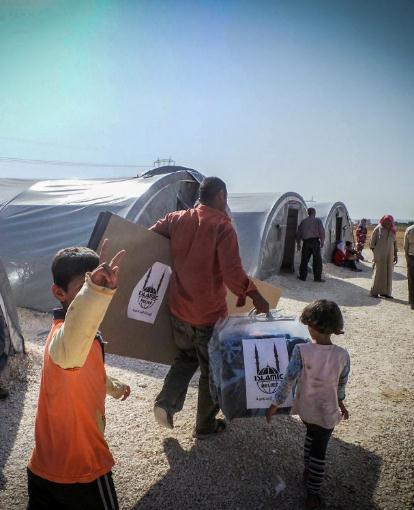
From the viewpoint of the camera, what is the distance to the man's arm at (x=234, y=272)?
249 centimetres

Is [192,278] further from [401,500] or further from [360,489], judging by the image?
[401,500]

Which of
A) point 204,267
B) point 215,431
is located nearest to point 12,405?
point 215,431

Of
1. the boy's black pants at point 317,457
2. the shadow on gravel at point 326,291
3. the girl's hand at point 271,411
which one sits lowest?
the shadow on gravel at point 326,291

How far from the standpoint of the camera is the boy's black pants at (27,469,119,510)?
1.47m

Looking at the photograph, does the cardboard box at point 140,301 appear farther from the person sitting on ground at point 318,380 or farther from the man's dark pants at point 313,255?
the man's dark pants at point 313,255

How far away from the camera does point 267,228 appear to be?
9797mm

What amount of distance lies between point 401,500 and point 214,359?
1.51 meters

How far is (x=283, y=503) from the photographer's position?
2229 millimetres

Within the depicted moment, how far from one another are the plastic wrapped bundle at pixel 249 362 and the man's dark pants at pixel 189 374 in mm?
191

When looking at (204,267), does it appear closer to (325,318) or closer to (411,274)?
(325,318)

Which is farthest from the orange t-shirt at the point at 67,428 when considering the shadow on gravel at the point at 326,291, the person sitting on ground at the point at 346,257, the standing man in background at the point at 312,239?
the person sitting on ground at the point at 346,257

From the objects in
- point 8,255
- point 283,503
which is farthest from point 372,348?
point 8,255

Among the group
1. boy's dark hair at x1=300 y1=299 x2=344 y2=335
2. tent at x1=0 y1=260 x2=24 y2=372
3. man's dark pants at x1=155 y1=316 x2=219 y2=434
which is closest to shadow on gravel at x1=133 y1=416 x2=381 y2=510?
man's dark pants at x1=155 y1=316 x2=219 y2=434

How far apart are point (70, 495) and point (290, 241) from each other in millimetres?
11093
